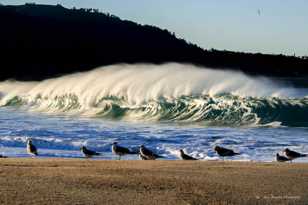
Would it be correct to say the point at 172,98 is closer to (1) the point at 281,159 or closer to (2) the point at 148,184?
(1) the point at 281,159

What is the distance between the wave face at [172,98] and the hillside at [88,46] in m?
26.2

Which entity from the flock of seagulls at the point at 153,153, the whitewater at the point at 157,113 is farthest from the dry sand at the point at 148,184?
the whitewater at the point at 157,113

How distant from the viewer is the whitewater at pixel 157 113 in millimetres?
17500

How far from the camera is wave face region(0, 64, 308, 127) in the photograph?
26.7m

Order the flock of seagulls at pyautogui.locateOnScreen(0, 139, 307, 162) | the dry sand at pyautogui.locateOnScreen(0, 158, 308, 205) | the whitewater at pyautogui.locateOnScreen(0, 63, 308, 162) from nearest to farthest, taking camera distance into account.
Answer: the dry sand at pyautogui.locateOnScreen(0, 158, 308, 205)
the flock of seagulls at pyautogui.locateOnScreen(0, 139, 307, 162)
the whitewater at pyautogui.locateOnScreen(0, 63, 308, 162)

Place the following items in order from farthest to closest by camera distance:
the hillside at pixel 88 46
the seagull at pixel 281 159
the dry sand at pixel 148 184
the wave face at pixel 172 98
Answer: the hillside at pixel 88 46 < the wave face at pixel 172 98 < the seagull at pixel 281 159 < the dry sand at pixel 148 184

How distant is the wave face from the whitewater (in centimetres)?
4

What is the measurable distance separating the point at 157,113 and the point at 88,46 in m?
61.4

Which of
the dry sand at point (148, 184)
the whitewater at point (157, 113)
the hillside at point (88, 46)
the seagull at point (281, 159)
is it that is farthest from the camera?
the hillside at point (88, 46)

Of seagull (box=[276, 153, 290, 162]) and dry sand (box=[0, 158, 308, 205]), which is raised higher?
dry sand (box=[0, 158, 308, 205])

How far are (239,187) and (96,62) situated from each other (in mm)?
71258

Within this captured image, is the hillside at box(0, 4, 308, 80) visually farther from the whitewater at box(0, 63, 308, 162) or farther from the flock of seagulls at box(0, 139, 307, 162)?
the flock of seagulls at box(0, 139, 307, 162)

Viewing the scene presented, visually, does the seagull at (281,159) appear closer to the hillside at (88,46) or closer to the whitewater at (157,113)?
the whitewater at (157,113)

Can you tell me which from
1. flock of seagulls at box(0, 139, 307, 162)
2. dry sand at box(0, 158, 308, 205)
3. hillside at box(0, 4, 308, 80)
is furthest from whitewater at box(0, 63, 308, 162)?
hillside at box(0, 4, 308, 80)
